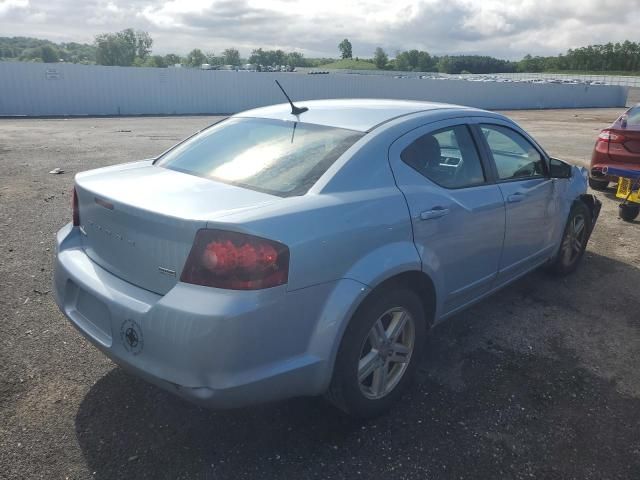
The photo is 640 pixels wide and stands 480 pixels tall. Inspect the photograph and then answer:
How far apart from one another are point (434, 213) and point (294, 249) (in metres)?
1.05

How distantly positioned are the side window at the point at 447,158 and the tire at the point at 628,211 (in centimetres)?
427

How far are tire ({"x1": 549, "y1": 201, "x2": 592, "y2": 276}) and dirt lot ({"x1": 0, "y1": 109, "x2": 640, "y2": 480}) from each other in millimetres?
380

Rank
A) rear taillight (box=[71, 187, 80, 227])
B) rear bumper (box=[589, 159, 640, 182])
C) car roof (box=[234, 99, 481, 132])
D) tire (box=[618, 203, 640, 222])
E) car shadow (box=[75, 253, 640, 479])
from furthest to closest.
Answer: rear bumper (box=[589, 159, 640, 182]) < tire (box=[618, 203, 640, 222]) < car roof (box=[234, 99, 481, 132]) < rear taillight (box=[71, 187, 80, 227]) < car shadow (box=[75, 253, 640, 479])

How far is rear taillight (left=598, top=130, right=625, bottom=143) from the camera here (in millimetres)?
7547

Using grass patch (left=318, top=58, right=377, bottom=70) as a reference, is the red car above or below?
below

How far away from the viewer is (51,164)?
391 inches

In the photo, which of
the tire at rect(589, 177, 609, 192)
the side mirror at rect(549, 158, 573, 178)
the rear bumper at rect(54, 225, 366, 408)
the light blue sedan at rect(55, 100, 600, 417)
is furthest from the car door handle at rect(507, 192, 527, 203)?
the tire at rect(589, 177, 609, 192)

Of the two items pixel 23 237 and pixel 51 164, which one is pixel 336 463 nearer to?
pixel 23 237

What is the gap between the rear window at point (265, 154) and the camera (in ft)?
8.56

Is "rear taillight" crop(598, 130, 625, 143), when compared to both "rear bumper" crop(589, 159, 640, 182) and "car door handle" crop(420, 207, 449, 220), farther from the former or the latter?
"car door handle" crop(420, 207, 449, 220)

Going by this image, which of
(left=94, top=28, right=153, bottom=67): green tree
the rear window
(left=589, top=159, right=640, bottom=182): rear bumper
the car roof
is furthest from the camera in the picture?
(left=94, top=28, right=153, bottom=67): green tree

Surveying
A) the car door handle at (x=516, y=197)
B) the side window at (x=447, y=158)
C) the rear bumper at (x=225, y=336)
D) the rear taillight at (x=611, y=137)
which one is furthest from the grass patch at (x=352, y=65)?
the rear bumper at (x=225, y=336)

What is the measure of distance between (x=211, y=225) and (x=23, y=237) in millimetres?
4330

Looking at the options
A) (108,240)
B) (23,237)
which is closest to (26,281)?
(23,237)
